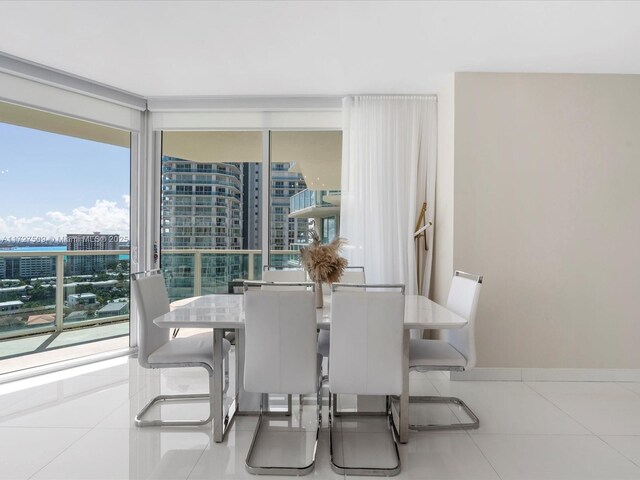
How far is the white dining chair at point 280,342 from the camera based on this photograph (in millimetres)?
2141

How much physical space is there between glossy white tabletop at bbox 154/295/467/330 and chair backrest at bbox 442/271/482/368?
18 centimetres

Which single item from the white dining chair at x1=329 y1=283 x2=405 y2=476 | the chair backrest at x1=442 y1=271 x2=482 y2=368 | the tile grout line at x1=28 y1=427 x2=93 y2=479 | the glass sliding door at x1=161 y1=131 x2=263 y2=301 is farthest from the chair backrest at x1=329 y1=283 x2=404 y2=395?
the glass sliding door at x1=161 y1=131 x2=263 y2=301

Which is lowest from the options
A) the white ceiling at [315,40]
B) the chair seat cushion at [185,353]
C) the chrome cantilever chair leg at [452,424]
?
the chrome cantilever chair leg at [452,424]

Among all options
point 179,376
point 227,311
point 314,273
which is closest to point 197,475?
point 227,311

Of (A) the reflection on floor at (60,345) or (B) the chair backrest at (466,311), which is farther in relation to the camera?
(A) the reflection on floor at (60,345)

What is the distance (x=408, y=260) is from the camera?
404 cm

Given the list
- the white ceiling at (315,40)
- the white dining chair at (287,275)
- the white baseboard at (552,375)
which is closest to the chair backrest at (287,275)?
the white dining chair at (287,275)

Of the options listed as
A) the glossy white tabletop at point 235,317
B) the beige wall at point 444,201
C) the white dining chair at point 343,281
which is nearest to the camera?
the glossy white tabletop at point 235,317

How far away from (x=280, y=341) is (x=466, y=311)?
1278 mm

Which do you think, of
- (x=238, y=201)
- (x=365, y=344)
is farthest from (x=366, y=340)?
(x=238, y=201)

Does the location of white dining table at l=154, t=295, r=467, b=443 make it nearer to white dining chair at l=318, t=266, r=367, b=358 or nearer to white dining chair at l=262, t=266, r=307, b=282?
white dining chair at l=318, t=266, r=367, b=358

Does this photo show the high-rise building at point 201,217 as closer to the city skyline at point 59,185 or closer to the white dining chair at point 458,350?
the city skyline at point 59,185

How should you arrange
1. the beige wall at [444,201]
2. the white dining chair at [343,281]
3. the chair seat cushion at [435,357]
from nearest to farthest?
1. the chair seat cushion at [435,357]
2. the white dining chair at [343,281]
3. the beige wall at [444,201]

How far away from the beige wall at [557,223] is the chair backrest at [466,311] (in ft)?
2.37
